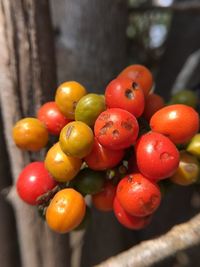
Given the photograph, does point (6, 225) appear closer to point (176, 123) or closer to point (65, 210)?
point (65, 210)

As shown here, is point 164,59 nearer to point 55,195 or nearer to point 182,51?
point 182,51

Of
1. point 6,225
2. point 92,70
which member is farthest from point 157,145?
point 92,70

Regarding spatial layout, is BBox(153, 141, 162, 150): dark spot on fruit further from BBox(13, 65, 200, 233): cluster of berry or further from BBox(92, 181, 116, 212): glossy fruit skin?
BBox(92, 181, 116, 212): glossy fruit skin

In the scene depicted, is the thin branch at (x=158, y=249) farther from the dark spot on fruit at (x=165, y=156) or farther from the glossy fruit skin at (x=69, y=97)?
the glossy fruit skin at (x=69, y=97)

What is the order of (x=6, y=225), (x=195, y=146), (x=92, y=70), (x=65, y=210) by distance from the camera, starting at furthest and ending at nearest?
(x=92, y=70)
(x=6, y=225)
(x=195, y=146)
(x=65, y=210)

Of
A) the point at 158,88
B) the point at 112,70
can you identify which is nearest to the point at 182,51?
the point at 158,88

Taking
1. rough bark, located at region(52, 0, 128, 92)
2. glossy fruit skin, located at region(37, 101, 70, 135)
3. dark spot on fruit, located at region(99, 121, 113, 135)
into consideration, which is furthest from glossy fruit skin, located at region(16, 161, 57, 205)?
rough bark, located at region(52, 0, 128, 92)

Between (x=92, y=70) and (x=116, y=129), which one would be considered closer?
(x=116, y=129)

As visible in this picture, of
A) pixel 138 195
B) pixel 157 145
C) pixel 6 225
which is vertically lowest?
pixel 6 225
